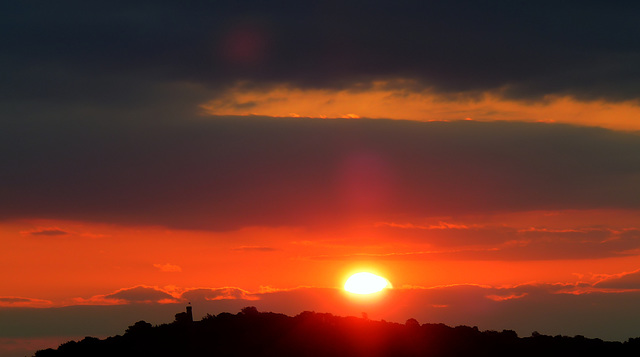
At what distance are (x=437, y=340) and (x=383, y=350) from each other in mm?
7257

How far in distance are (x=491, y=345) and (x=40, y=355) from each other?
4333 centimetres

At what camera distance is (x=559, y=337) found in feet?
344

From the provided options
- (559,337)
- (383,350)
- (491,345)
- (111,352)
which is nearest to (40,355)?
(111,352)

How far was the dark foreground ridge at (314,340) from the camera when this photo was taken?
94.1m

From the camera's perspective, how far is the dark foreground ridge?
94.1m

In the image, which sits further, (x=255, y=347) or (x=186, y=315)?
(x=186, y=315)

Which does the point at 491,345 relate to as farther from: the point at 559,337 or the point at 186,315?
the point at 186,315

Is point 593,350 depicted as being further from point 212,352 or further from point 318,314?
point 212,352

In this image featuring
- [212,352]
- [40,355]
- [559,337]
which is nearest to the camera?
[212,352]

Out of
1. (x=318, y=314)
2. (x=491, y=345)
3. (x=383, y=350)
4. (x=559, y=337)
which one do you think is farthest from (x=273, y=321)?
(x=559, y=337)

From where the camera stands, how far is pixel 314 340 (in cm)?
9625

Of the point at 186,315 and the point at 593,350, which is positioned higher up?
the point at 186,315

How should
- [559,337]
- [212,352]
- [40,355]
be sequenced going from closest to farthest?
[212,352] < [40,355] < [559,337]

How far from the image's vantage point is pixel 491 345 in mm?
100250
